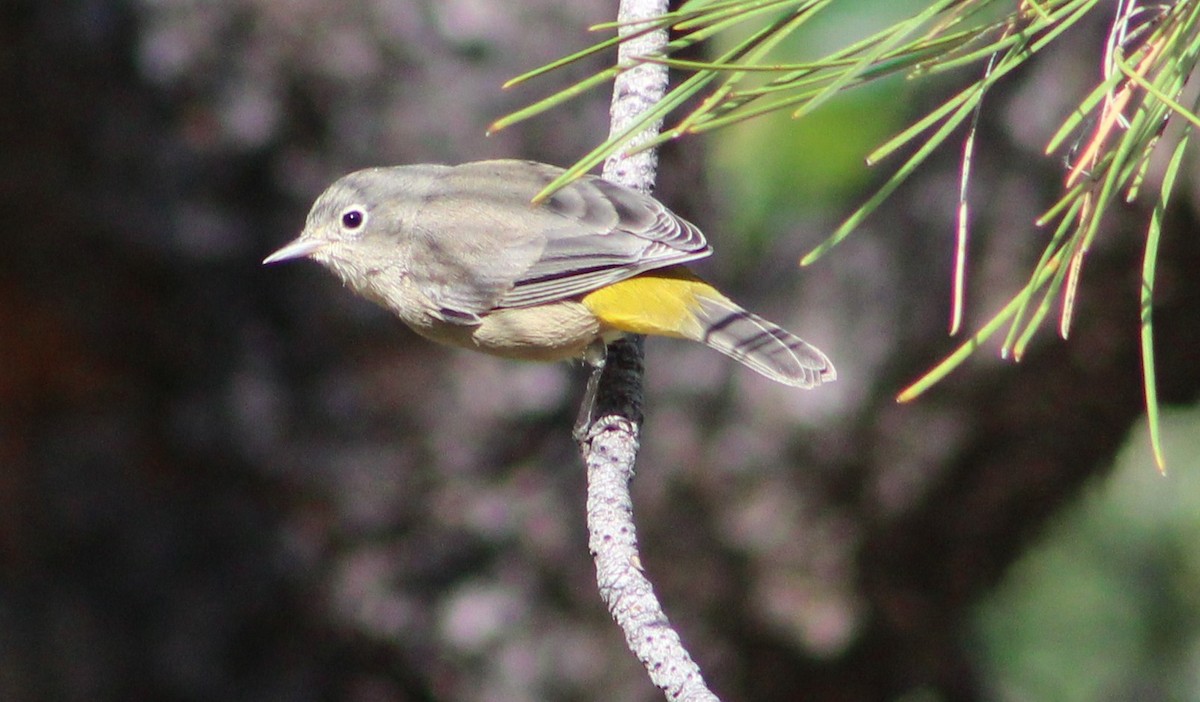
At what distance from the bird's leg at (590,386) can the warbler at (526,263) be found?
0.06 feet

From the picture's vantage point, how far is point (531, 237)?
374 centimetres

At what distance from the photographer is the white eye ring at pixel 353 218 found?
3.80 m

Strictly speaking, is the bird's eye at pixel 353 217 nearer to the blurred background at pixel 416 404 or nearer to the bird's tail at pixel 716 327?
the blurred background at pixel 416 404

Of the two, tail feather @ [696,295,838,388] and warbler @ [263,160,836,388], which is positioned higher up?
warbler @ [263,160,836,388]

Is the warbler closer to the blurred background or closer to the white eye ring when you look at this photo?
the white eye ring

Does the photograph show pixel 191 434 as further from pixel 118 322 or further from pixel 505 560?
pixel 505 560

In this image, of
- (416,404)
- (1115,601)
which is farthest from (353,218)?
(1115,601)

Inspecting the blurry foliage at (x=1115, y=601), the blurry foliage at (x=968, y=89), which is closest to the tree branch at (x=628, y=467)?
the blurry foliage at (x=968, y=89)

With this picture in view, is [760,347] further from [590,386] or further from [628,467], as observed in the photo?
[628,467]

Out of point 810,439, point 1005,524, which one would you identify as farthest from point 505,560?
point 1005,524

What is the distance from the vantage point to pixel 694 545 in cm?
447

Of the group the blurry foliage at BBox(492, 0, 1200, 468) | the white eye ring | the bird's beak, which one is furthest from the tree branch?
the bird's beak

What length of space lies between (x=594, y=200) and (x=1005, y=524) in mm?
2085

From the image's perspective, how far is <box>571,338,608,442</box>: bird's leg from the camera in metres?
3.28
